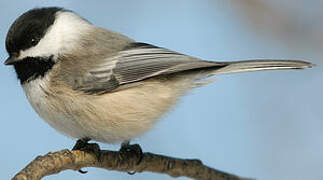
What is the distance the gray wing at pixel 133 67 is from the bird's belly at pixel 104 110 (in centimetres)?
6

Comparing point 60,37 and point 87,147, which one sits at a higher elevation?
point 60,37

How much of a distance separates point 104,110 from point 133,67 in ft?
1.16

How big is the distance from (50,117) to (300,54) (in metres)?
1.74

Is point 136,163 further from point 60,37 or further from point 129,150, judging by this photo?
point 60,37

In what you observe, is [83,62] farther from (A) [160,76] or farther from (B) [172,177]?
(B) [172,177]

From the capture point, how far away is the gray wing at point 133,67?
2.54 meters

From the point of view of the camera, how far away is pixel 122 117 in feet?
8.17

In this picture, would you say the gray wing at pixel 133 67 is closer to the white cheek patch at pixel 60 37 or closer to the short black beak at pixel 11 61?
the white cheek patch at pixel 60 37

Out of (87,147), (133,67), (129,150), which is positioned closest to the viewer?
(87,147)

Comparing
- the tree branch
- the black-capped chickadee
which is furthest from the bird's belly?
the tree branch

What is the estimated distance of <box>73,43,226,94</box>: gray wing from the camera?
254 cm

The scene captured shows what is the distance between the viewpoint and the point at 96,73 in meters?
2.59

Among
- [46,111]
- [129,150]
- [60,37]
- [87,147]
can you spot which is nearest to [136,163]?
[129,150]

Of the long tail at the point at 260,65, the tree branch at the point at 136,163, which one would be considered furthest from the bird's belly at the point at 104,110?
the long tail at the point at 260,65
